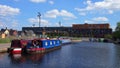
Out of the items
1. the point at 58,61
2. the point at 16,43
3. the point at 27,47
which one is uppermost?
the point at 16,43

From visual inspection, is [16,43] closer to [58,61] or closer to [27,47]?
[27,47]

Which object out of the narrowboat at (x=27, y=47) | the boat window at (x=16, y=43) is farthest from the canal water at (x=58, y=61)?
the boat window at (x=16, y=43)

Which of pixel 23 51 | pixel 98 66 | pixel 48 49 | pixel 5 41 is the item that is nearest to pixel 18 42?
pixel 23 51

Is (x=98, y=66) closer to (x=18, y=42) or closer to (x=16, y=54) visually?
(x=16, y=54)

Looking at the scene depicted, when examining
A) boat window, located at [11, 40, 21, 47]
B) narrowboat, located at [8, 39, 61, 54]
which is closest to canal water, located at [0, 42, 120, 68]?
narrowboat, located at [8, 39, 61, 54]

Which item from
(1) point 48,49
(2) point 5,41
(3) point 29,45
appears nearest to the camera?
(3) point 29,45

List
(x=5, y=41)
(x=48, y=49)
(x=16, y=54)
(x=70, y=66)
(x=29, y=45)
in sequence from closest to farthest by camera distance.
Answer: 1. (x=70, y=66)
2. (x=16, y=54)
3. (x=29, y=45)
4. (x=48, y=49)
5. (x=5, y=41)

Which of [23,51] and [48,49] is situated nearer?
[23,51]

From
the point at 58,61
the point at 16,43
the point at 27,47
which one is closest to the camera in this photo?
the point at 58,61

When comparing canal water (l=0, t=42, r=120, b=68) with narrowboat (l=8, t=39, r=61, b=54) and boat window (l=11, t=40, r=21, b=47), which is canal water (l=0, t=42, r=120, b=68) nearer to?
narrowboat (l=8, t=39, r=61, b=54)

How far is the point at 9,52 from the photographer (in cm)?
5812

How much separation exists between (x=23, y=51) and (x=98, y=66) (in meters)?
24.7

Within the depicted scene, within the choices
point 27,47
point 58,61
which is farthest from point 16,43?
point 58,61

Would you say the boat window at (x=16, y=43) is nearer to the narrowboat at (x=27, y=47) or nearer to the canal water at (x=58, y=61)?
the narrowboat at (x=27, y=47)
